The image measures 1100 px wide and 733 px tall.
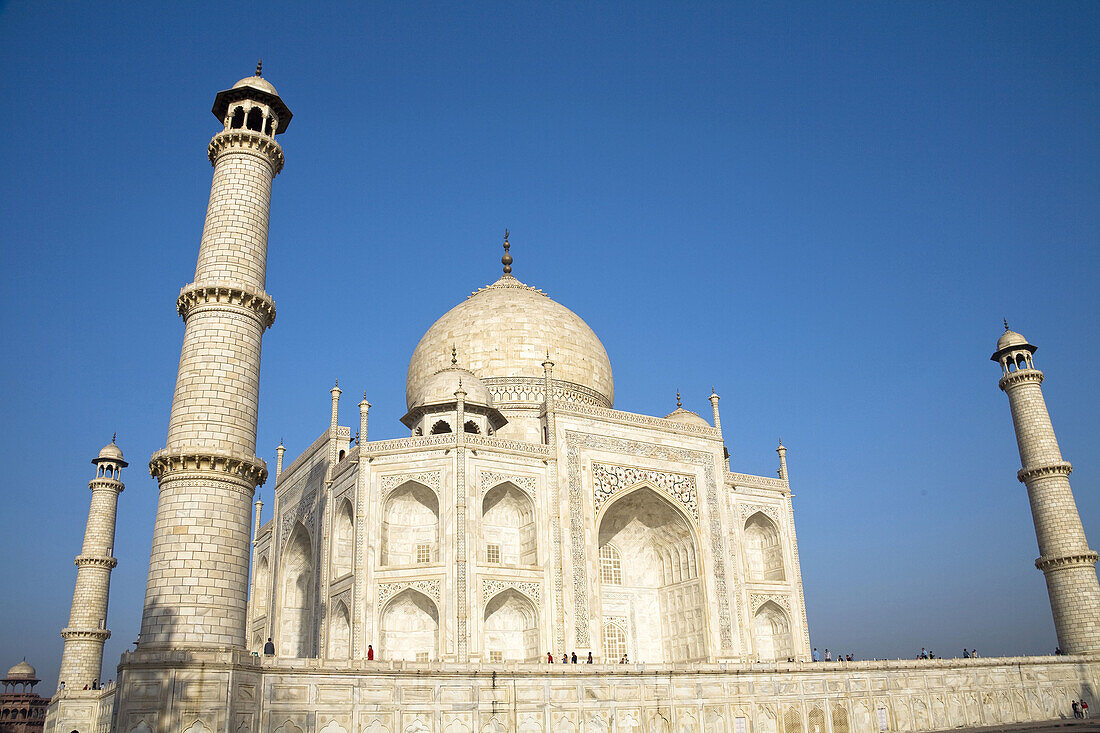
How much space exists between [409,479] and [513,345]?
8512 mm

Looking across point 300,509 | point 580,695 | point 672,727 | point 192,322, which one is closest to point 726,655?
point 672,727

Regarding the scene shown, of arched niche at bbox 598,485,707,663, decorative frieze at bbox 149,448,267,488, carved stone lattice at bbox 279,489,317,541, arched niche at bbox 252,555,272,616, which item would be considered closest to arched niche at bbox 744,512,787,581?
arched niche at bbox 598,485,707,663

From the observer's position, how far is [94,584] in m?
25.7

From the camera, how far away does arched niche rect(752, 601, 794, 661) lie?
26.1 m

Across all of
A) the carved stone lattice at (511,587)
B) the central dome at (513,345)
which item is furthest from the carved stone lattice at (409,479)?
the central dome at (513,345)

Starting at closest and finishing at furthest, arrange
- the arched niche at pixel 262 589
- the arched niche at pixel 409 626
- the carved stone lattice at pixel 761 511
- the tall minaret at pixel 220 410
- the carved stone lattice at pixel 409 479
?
the tall minaret at pixel 220 410
the arched niche at pixel 409 626
the carved stone lattice at pixel 409 479
the arched niche at pixel 262 589
the carved stone lattice at pixel 761 511

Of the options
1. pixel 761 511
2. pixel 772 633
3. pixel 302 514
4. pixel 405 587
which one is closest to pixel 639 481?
pixel 761 511

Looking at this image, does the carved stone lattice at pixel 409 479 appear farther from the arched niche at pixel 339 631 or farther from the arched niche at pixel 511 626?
the arched niche at pixel 511 626

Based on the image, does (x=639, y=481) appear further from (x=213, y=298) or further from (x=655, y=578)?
(x=213, y=298)

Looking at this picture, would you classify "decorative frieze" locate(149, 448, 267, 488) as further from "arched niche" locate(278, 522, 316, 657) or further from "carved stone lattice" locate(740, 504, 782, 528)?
"carved stone lattice" locate(740, 504, 782, 528)

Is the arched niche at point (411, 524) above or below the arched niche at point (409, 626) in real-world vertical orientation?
above

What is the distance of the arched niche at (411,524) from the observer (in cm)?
2209

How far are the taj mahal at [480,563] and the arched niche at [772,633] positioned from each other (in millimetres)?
72

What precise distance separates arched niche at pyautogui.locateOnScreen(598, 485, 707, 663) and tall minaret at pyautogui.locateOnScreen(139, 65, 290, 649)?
12.9 m
